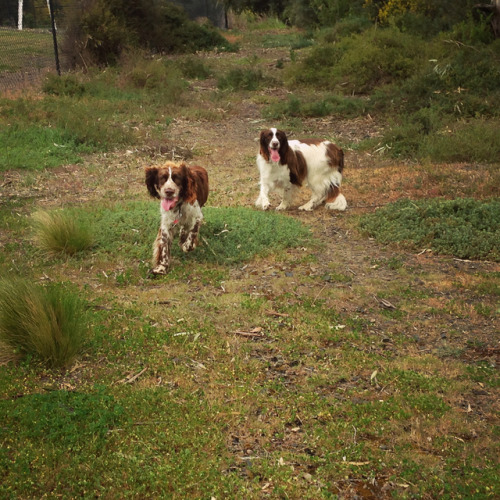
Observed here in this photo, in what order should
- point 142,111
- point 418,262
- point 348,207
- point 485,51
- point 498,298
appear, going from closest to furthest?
point 498,298
point 418,262
point 348,207
point 485,51
point 142,111

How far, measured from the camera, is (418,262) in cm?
774

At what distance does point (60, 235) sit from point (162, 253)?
134 centimetres

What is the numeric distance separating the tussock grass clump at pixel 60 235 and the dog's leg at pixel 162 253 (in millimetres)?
1029

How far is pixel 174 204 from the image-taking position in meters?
7.27

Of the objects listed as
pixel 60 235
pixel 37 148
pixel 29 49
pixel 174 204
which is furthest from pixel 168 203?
pixel 29 49

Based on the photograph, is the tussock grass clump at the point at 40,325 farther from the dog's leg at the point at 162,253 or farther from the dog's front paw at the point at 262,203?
the dog's front paw at the point at 262,203

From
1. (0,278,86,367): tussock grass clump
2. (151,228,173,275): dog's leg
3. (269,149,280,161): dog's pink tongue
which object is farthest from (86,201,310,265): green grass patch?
(0,278,86,367): tussock grass clump

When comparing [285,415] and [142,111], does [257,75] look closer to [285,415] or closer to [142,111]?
[142,111]

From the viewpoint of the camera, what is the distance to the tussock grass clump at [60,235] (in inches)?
300

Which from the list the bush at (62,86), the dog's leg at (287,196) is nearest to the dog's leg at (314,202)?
the dog's leg at (287,196)

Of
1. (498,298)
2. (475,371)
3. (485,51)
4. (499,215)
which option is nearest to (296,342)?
(475,371)

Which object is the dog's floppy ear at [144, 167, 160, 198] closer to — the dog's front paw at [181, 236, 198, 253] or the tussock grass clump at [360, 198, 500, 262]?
the dog's front paw at [181, 236, 198, 253]

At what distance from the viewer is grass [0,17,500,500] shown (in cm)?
399

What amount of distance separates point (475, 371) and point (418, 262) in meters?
2.64
